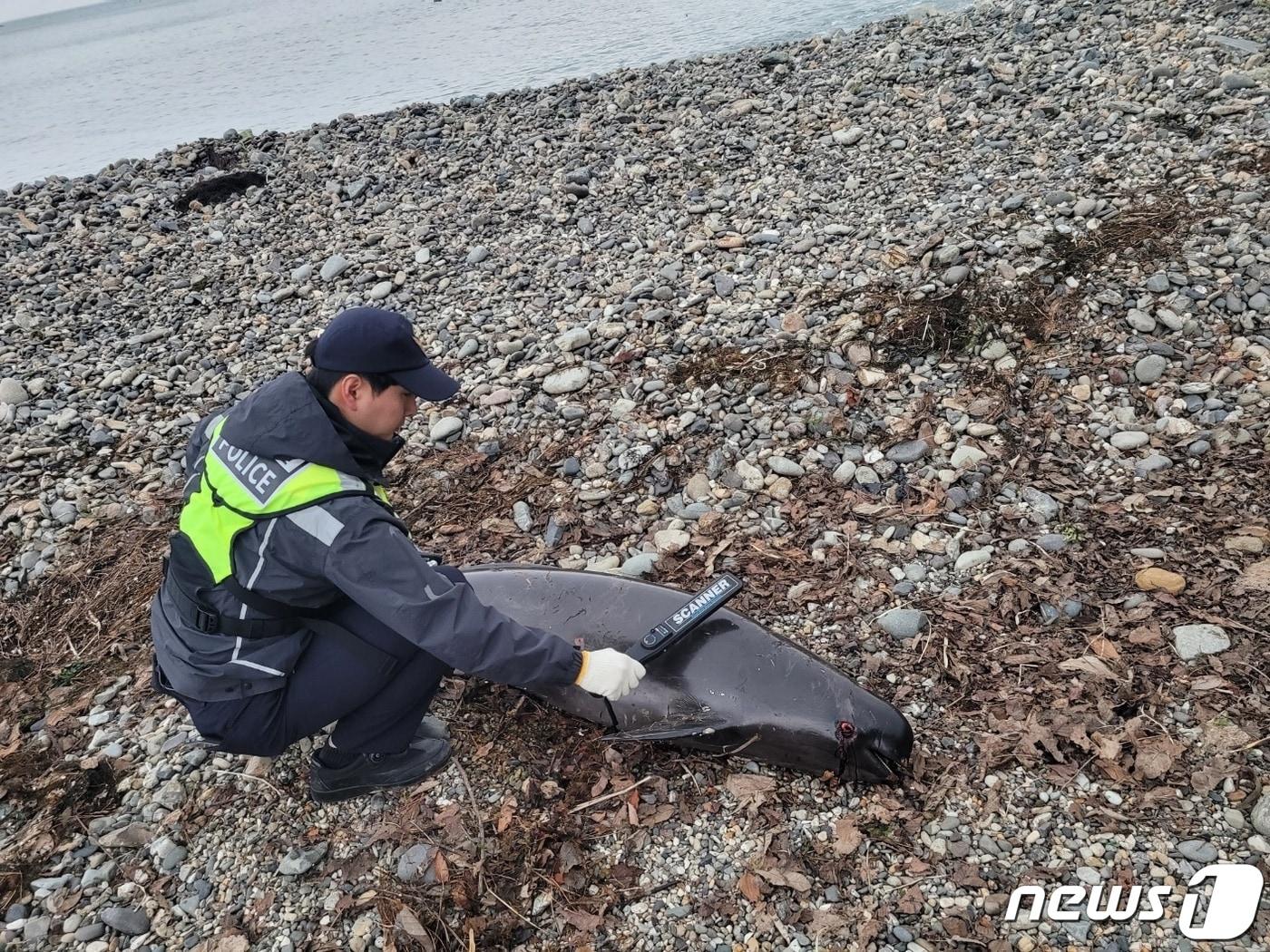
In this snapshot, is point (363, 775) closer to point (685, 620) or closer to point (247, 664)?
point (247, 664)

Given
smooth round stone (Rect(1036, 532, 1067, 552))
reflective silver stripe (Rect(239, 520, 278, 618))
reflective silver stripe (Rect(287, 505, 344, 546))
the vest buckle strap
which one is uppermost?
reflective silver stripe (Rect(287, 505, 344, 546))

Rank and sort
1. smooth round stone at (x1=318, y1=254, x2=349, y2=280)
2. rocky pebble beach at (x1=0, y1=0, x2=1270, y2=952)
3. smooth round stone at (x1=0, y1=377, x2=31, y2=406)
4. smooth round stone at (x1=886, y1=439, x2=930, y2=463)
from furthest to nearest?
smooth round stone at (x1=318, y1=254, x2=349, y2=280) < smooth round stone at (x1=0, y1=377, x2=31, y2=406) < smooth round stone at (x1=886, y1=439, x2=930, y2=463) < rocky pebble beach at (x1=0, y1=0, x2=1270, y2=952)

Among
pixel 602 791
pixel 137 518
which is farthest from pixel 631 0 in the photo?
pixel 602 791

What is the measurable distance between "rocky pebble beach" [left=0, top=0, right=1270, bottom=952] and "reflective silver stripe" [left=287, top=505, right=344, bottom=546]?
1.40 m

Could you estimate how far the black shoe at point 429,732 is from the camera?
142 inches

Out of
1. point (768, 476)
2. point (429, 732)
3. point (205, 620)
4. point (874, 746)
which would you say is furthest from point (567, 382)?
point (874, 746)

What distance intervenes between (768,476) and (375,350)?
104 inches

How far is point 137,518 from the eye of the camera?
558cm

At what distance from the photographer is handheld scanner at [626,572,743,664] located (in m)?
3.51

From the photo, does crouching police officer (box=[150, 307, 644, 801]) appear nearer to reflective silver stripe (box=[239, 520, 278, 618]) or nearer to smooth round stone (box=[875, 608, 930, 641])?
reflective silver stripe (box=[239, 520, 278, 618])

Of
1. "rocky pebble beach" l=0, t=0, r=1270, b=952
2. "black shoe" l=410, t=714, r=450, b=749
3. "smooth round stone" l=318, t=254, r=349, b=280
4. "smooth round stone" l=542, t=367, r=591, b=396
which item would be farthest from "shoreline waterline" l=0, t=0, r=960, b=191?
"black shoe" l=410, t=714, r=450, b=749

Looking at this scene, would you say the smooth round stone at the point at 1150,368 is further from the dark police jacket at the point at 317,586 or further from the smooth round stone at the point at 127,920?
the smooth round stone at the point at 127,920

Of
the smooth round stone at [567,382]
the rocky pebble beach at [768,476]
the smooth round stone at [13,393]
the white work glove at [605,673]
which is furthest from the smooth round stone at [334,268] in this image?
the white work glove at [605,673]

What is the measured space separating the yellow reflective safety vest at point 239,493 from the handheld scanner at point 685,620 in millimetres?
1320
